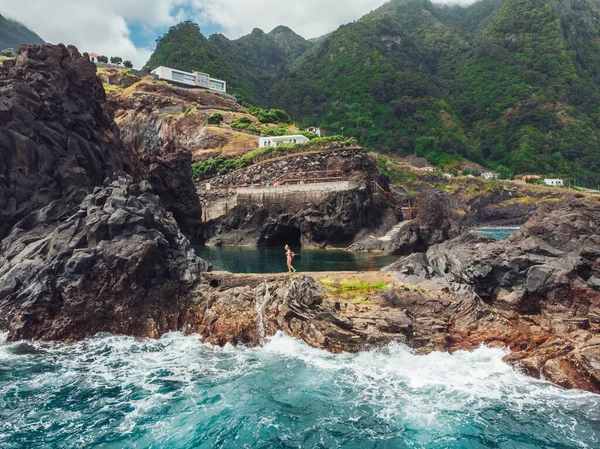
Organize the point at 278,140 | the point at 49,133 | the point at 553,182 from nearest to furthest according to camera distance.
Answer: the point at 49,133 < the point at 278,140 < the point at 553,182

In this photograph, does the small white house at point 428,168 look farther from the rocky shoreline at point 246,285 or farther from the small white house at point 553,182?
the rocky shoreline at point 246,285

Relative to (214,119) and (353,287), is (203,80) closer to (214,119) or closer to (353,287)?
(214,119)

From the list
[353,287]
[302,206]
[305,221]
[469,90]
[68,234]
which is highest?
[469,90]

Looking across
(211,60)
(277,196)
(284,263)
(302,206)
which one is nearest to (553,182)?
(302,206)

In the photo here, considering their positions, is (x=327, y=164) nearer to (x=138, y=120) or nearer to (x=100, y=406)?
(x=100, y=406)

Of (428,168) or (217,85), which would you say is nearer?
(217,85)

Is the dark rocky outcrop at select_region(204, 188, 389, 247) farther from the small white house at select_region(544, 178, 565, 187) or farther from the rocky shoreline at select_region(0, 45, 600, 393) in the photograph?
the small white house at select_region(544, 178, 565, 187)

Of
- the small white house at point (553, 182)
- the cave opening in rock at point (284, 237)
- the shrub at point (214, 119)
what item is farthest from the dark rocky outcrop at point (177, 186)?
the small white house at point (553, 182)
